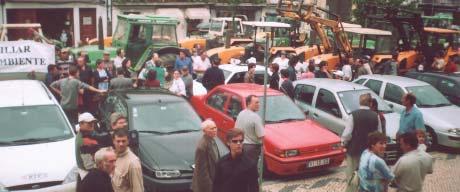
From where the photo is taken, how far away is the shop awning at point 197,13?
3781cm

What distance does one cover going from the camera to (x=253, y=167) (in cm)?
551

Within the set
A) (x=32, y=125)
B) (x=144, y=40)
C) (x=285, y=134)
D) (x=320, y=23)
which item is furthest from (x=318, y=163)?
(x=320, y=23)

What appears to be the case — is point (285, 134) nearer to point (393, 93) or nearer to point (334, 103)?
point (334, 103)

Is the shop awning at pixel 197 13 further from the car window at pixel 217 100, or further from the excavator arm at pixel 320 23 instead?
the car window at pixel 217 100

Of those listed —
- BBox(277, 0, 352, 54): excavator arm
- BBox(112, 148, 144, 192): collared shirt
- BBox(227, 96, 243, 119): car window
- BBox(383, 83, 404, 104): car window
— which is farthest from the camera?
BBox(277, 0, 352, 54): excavator arm

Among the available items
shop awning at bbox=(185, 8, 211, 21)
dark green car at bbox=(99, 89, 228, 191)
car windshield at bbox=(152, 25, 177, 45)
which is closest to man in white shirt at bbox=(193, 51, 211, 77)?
car windshield at bbox=(152, 25, 177, 45)

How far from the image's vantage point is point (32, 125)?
28.6 feet

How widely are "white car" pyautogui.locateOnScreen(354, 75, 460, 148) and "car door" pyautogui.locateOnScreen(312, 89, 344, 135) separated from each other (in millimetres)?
1713

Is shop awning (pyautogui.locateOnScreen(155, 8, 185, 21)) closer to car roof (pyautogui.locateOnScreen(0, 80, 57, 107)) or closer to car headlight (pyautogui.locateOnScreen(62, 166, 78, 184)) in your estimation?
car roof (pyautogui.locateOnScreen(0, 80, 57, 107))

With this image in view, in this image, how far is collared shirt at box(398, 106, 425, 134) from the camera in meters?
8.92

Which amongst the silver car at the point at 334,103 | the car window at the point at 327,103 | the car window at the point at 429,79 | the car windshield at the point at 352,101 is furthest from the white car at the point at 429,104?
the car window at the point at 327,103

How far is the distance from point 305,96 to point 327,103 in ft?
2.81

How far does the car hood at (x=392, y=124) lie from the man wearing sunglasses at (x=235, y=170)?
6066 millimetres

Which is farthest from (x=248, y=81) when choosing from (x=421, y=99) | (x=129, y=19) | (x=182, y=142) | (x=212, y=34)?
(x=212, y=34)
